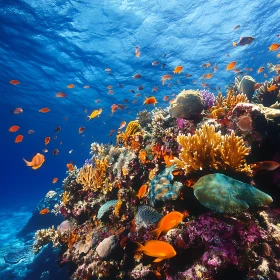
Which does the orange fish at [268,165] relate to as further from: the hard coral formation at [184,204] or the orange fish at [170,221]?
the orange fish at [170,221]

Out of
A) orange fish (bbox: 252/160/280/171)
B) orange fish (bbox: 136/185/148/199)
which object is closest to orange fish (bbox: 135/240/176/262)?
orange fish (bbox: 136/185/148/199)

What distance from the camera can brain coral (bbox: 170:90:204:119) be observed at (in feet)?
21.5

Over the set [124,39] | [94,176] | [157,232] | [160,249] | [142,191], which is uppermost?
[124,39]

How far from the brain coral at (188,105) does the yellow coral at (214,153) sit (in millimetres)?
2359

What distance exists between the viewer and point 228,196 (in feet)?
10.5

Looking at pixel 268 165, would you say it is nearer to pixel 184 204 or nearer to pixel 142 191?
pixel 184 204

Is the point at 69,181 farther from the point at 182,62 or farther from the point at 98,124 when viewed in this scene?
the point at 98,124

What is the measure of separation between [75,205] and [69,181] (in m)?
1.32

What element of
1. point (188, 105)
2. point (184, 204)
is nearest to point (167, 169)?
point (184, 204)

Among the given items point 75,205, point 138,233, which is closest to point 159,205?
point 138,233

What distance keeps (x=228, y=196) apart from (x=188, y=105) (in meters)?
3.84

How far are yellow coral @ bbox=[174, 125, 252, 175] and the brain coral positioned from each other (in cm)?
236

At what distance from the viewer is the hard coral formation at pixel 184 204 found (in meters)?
3.17

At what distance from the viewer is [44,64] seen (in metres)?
24.5
